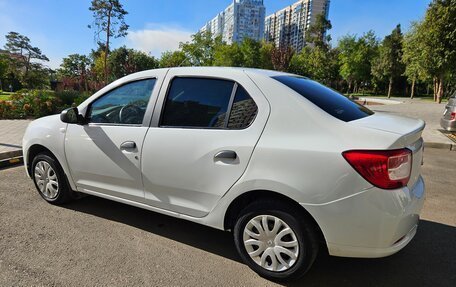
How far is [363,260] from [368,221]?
1003 millimetres

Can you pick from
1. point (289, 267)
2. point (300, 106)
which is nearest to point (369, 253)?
point (289, 267)

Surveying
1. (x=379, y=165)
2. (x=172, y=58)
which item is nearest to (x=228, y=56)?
(x=172, y=58)

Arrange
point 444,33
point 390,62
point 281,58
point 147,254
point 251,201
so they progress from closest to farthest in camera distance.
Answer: point 251,201 < point 147,254 < point 444,33 < point 281,58 < point 390,62

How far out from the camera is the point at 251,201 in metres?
2.66

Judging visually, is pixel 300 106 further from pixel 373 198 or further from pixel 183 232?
pixel 183 232

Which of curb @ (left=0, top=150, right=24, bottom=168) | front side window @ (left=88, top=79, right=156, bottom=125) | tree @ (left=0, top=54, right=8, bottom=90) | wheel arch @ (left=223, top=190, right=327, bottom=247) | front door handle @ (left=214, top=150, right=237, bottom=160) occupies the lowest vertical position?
curb @ (left=0, top=150, right=24, bottom=168)

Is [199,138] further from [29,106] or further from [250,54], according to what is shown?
[250,54]

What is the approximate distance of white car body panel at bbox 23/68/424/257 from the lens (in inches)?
86.2

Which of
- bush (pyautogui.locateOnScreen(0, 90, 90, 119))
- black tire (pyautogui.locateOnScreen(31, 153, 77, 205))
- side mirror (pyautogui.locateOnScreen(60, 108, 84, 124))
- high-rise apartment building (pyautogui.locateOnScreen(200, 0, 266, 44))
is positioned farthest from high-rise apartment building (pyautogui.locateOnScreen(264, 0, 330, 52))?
side mirror (pyautogui.locateOnScreen(60, 108, 84, 124))

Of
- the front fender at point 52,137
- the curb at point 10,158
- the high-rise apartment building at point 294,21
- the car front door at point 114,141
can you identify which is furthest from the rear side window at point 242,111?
the high-rise apartment building at point 294,21

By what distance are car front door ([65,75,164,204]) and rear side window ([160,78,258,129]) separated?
0.23 metres

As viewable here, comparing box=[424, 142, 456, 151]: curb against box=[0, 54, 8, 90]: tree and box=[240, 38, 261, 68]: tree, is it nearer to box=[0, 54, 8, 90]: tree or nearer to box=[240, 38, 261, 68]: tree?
box=[240, 38, 261, 68]: tree

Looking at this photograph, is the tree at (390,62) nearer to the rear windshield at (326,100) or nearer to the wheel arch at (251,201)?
the rear windshield at (326,100)

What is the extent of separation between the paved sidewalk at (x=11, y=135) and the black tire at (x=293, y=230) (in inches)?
239
